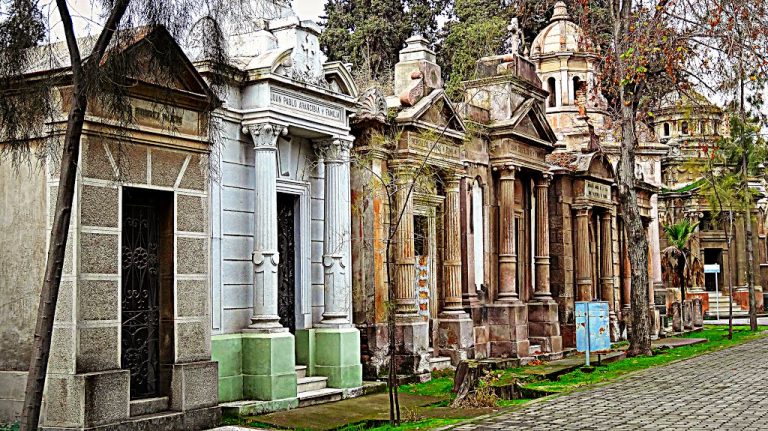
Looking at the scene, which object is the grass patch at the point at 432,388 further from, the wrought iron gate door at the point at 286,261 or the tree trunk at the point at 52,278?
the tree trunk at the point at 52,278

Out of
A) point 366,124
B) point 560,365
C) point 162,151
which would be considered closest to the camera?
point 162,151

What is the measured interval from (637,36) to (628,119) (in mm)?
2301

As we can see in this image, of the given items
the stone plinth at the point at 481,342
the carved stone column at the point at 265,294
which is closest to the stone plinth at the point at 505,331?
the stone plinth at the point at 481,342

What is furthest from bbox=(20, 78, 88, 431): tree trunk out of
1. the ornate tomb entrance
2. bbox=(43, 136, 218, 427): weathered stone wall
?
the ornate tomb entrance

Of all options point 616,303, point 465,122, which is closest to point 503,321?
point 465,122

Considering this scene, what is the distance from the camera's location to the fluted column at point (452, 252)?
60.5ft

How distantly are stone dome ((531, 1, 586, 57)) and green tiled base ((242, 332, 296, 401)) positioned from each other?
86.1 ft

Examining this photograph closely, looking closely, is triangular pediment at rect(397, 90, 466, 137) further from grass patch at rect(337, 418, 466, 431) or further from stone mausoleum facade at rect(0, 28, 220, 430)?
grass patch at rect(337, 418, 466, 431)

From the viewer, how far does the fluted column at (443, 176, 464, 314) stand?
1844cm

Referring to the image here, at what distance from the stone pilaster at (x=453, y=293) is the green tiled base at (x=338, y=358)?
12.6 feet

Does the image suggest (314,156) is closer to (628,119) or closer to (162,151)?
(162,151)

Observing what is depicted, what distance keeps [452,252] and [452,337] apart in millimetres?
1629

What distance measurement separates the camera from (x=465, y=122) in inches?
769

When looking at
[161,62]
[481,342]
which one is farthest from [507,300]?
[161,62]
